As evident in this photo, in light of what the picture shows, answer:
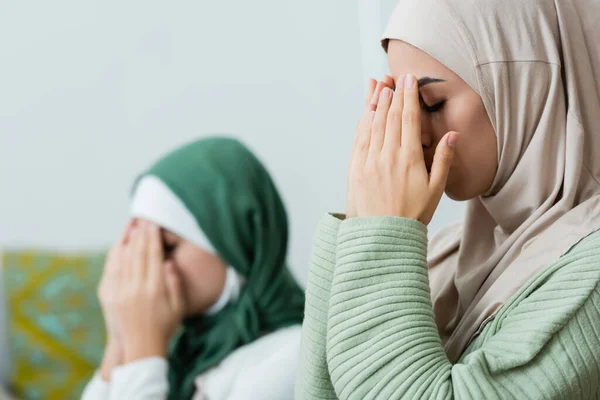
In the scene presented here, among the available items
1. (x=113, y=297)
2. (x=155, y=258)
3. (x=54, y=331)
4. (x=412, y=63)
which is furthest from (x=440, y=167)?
(x=54, y=331)

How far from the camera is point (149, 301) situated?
5.15 feet

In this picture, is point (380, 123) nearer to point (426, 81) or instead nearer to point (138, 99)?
point (426, 81)

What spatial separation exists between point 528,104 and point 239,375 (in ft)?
2.70

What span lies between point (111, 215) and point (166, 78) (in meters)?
0.45

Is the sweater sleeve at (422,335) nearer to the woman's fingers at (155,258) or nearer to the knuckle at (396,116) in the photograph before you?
the knuckle at (396,116)

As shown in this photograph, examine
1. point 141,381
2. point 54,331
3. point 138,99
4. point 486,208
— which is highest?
point 138,99

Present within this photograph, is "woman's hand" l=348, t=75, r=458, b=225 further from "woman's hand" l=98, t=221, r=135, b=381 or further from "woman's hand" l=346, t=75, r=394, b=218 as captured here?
"woman's hand" l=98, t=221, r=135, b=381

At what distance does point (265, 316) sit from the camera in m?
1.57

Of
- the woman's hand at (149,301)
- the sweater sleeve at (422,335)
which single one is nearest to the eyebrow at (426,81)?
the sweater sleeve at (422,335)

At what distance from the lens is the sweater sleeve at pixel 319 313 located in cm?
93

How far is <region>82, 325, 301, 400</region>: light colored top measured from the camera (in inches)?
56.3

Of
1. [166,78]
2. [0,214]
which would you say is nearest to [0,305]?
[0,214]

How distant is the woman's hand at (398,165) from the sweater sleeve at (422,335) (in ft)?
0.10

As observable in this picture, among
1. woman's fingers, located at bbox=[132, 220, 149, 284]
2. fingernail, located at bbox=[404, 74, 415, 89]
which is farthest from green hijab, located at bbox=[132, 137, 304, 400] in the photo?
fingernail, located at bbox=[404, 74, 415, 89]
